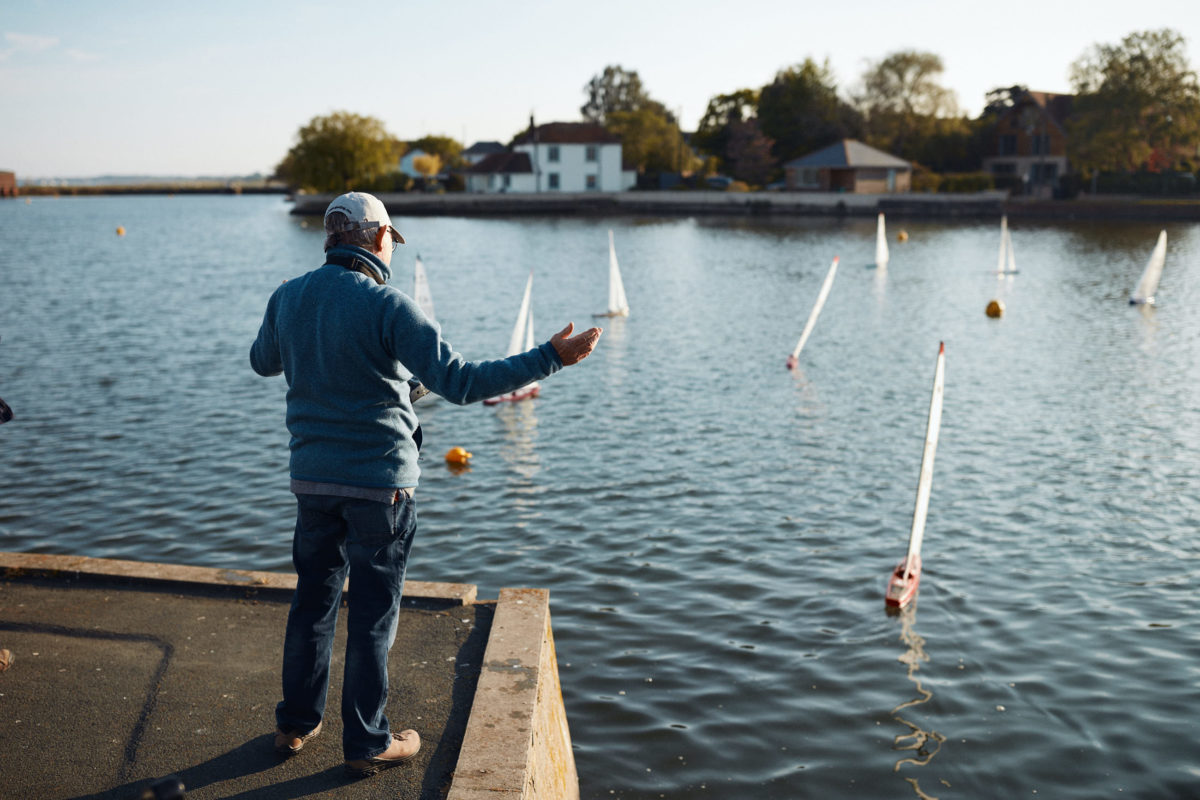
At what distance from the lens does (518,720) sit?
15.8ft

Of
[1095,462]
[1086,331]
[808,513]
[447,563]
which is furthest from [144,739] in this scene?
[1086,331]

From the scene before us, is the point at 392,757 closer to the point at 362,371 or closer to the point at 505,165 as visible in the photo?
the point at 362,371

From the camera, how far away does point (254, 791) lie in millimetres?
4371

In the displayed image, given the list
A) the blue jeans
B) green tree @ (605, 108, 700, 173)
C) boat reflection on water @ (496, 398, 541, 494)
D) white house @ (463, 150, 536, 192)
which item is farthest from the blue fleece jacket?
green tree @ (605, 108, 700, 173)

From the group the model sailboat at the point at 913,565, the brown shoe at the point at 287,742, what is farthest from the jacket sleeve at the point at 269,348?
the model sailboat at the point at 913,565

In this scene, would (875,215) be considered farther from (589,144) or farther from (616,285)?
(616,285)

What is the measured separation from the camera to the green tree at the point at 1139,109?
80000mm

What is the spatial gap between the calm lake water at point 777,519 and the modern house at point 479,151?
127 metres

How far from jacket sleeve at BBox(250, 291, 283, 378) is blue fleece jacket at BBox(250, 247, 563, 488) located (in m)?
0.08

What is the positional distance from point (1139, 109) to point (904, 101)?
30.3 m

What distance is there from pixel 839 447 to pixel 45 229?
93.0 metres

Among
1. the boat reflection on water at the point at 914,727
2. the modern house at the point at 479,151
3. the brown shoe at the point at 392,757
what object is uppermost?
the modern house at the point at 479,151

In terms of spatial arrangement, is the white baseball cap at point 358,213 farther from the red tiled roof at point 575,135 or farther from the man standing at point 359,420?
the red tiled roof at point 575,135

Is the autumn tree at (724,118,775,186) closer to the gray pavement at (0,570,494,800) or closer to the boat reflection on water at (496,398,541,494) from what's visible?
the boat reflection on water at (496,398,541,494)
